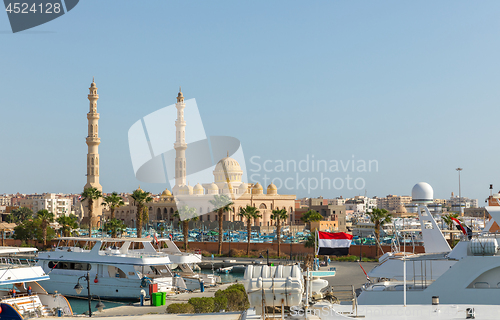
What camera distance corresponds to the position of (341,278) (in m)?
40.4

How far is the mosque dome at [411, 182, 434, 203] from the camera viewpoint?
285 ft

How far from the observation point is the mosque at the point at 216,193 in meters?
109

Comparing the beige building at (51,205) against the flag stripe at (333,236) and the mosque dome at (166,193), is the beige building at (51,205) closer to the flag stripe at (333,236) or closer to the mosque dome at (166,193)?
the mosque dome at (166,193)

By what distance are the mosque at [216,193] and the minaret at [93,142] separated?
15216 mm

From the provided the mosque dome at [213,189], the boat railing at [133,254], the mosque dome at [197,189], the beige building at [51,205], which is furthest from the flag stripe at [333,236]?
the beige building at [51,205]

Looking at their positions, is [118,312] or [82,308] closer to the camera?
[118,312]

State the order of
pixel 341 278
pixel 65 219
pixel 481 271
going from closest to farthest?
pixel 481 271 < pixel 341 278 < pixel 65 219

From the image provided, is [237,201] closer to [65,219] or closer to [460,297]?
[65,219]

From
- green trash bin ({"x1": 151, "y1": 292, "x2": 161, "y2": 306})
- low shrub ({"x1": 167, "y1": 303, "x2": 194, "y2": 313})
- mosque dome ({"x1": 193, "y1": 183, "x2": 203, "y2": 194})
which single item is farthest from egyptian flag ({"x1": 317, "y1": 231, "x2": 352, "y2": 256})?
mosque dome ({"x1": 193, "y1": 183, "x2": 203, "y2": 194})

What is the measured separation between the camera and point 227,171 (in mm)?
115062

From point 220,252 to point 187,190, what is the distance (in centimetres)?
5370

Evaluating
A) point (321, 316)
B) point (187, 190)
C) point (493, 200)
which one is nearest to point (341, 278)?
point (493, 200)

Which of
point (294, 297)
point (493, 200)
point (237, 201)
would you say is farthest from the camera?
point (237, 201)

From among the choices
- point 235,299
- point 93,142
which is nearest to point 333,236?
point 235,299
